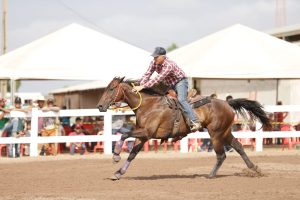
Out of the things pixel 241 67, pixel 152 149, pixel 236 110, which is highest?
pixel 241 67

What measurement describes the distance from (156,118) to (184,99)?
0.67 m

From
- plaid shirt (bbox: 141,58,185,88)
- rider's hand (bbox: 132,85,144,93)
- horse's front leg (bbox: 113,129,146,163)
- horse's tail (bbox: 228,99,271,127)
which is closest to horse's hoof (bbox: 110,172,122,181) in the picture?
horse's front leg (bbox: 113,129,146,163)

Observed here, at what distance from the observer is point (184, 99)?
11.8 m

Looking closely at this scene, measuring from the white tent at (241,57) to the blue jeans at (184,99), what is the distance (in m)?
8.85

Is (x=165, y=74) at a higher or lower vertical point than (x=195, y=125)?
higher

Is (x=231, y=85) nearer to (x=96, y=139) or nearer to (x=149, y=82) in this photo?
(x=96, y=139)

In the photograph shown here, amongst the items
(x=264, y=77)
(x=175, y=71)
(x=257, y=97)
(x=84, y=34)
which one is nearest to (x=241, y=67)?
(x=264, y=77)

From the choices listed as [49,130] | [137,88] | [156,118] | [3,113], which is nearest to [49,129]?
[49,130]

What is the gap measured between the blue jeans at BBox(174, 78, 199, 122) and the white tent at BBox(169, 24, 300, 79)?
8851 mm

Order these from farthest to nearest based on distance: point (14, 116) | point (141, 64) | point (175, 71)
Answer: point (141, 64), point (14, 116), point (175, 71)

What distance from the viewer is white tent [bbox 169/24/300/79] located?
69.2ft

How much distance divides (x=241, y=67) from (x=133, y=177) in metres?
10.1

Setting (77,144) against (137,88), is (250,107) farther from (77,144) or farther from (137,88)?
(77,144)

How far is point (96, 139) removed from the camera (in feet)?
61.5
